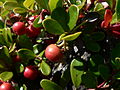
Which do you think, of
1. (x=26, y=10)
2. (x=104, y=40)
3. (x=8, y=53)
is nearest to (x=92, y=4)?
(x=104, y=40)

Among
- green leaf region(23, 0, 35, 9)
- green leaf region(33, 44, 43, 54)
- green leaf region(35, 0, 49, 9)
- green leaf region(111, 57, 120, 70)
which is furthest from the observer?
green leaf region(33, 44, 43, 54)

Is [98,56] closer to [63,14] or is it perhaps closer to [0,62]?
[63,14]

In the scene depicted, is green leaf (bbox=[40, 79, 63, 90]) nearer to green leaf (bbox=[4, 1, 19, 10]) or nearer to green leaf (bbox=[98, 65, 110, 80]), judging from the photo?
green leaf (bbox=[98, 65, 110, 80])

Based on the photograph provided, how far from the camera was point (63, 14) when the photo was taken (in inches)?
56.6

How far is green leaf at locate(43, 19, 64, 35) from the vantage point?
1395 mm

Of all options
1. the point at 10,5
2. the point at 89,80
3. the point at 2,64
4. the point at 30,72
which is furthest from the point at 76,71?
the point at 10,5

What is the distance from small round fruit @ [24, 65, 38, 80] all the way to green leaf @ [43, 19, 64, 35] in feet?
0.98

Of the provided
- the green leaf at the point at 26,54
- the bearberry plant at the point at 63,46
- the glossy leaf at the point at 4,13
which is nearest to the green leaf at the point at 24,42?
the bearberry plant at the point at 63,46

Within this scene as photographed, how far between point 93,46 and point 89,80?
0.20 m

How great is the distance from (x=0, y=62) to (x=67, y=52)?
0.43 m

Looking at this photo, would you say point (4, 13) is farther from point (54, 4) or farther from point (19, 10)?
point (54, 4)

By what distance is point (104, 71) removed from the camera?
142cm

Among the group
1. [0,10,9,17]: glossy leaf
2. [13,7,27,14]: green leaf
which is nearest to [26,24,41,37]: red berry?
[13,7,27,14]: green leaf

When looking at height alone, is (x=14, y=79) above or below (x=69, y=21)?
below
